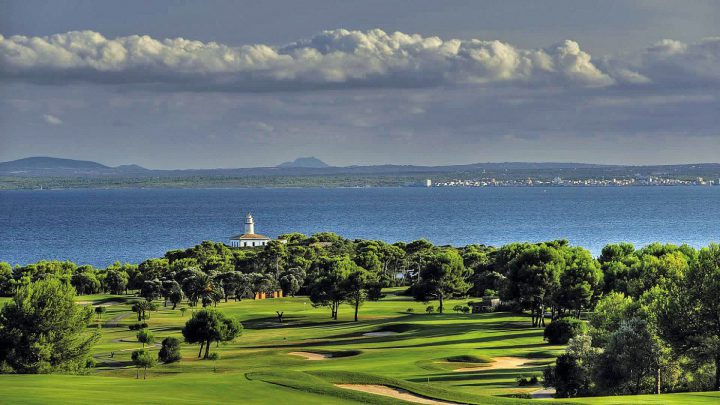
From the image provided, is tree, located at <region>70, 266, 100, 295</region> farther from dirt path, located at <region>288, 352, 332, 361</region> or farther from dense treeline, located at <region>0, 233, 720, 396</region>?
dirt path, located at <region>288, 352, 332, 361</region>

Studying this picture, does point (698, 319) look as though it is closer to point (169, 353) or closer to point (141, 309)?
point (169, 353)

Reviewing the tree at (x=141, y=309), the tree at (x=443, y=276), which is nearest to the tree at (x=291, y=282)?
the tree at (x=141, y=309)

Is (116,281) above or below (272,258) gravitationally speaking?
below

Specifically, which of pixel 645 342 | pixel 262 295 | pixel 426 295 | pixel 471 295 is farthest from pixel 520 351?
pixel 262 295

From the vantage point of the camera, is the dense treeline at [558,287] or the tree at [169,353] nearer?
the dense treeline at [558,287]

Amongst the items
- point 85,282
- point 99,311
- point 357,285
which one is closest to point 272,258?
point 85,282

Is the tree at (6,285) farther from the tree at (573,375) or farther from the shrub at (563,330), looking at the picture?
the tree at (573,375)
